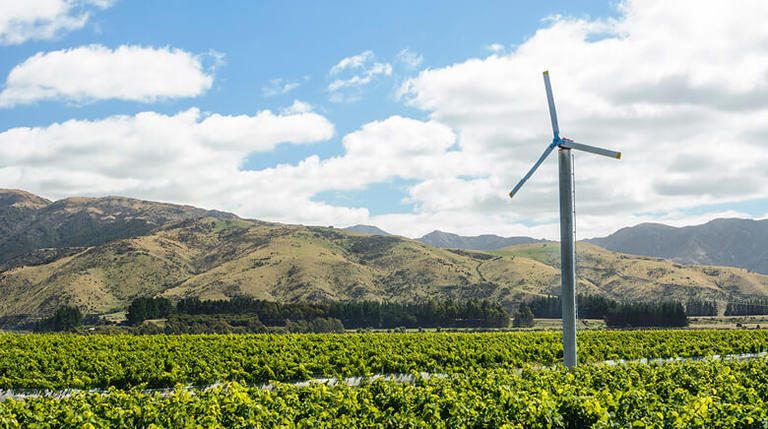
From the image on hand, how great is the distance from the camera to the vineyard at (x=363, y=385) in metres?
13.1

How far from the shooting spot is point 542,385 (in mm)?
17750

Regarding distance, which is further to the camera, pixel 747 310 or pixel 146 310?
pixel 747 310

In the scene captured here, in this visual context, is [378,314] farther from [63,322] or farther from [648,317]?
[63,322]

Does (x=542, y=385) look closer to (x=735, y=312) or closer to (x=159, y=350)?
(x=159, y=350)

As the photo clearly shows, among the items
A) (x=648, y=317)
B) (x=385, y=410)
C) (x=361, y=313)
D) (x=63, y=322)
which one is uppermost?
(x=385, y=410)

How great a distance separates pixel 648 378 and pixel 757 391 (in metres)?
3.72

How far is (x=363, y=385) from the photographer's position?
1731cm

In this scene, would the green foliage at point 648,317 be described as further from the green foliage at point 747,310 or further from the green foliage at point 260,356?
the green foliage at point 260,356

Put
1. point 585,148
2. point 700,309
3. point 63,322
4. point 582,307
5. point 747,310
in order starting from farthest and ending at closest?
point 700,309
point 747,310
point 582,307
point 63,322
point 585,148

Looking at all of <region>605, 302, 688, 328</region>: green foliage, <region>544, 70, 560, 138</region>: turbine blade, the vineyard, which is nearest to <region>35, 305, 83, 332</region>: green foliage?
the vineyard

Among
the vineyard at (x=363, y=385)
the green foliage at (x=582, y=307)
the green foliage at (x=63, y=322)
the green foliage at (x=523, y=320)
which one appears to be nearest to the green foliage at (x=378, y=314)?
the green foliage at (x=523, y=320)

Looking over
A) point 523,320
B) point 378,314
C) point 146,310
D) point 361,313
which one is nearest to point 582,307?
point 523,320

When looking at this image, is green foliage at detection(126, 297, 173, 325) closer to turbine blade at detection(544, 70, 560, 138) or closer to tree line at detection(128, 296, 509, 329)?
tree line at detection(128, 296, 509, 329)

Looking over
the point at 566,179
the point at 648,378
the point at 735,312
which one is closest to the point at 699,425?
the point at 648,378
